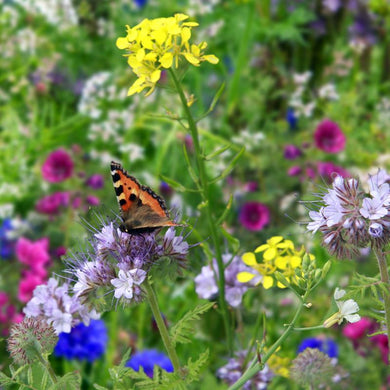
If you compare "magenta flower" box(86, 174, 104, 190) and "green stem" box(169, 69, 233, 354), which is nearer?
"green stem" box(169, 69, 233, 354)

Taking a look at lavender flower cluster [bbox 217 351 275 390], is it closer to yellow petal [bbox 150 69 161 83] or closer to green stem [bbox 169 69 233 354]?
green stem [bbox 169 69 233 354]

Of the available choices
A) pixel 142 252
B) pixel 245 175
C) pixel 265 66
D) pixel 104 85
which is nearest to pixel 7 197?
pixel 104 85

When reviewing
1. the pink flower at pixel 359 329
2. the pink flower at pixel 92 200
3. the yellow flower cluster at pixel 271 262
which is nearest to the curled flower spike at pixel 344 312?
the yellow flower cluster at pixel 271 262

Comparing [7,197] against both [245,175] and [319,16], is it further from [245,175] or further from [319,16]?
[319,16]

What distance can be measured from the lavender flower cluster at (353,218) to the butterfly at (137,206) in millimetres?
235

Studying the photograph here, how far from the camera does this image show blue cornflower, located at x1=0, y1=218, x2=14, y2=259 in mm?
2539

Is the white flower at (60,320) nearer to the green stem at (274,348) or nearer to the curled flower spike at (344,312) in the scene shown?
the green stem at (274,348)

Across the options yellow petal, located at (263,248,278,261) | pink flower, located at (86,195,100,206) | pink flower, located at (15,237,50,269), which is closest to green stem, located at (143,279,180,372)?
yellow petal, located at (263,248,278,261)

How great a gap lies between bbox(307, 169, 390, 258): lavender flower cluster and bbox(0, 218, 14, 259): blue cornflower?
1790 millimetres

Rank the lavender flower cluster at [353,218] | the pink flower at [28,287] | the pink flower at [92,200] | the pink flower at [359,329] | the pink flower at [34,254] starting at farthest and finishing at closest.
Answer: the pink flower at [92,200]
the pink flower at [34,254]
the pink flower at [28,287]
the pink flower at [359,329]
the lavender flower cluster at [353,218]

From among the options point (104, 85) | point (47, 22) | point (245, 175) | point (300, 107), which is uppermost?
point (47, 22)

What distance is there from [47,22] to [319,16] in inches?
54.0

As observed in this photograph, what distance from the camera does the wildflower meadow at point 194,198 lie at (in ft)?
3.40

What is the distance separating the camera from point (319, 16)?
3.38 meters
